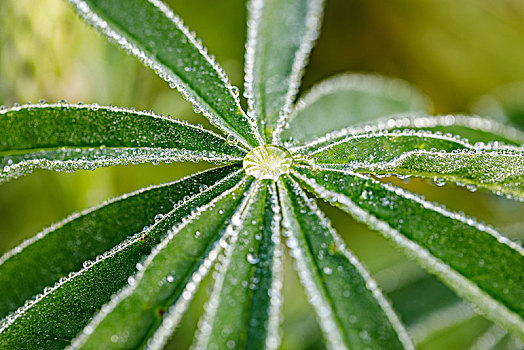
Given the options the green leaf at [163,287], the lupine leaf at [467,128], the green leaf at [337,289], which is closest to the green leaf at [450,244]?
the green leaf at [337,289]

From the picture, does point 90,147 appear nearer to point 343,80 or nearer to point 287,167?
point 287,167

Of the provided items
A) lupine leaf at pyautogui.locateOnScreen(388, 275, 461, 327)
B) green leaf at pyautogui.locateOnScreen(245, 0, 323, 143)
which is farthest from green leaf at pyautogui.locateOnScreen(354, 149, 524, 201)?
lupine leaf at pyautogui.locateOnScreen(388, 275, 461, 327)

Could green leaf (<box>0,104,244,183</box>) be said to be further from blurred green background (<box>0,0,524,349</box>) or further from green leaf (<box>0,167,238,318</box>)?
blurred green background (<box>0,0,524,349</box>)

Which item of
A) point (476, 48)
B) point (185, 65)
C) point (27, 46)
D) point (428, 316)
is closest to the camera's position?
Result: point (185, 65)

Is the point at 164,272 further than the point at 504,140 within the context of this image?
No

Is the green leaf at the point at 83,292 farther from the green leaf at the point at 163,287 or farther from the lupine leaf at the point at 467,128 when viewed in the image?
the lupine leaf at the point at 467,128

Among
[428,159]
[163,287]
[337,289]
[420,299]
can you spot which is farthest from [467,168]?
[420,299]

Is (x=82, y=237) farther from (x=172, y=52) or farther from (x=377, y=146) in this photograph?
(x=377, y=146)

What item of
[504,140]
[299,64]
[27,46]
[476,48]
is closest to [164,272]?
[299,64]
